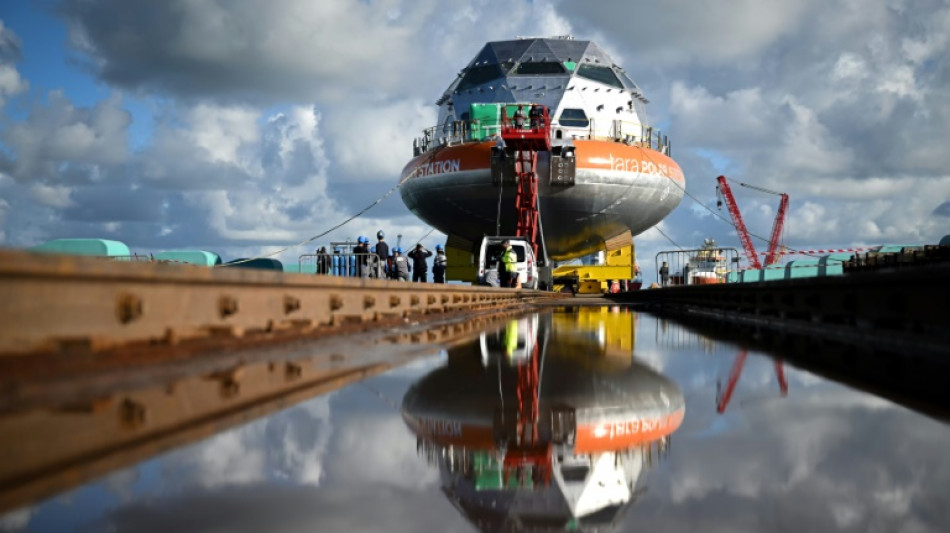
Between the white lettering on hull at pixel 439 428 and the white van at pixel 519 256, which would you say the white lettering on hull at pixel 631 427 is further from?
the white van at pixel 519 256

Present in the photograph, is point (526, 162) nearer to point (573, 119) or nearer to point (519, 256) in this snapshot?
point (573, 119)

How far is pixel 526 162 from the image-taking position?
124ft

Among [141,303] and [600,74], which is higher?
[600,74]

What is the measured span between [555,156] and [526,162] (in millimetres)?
1241

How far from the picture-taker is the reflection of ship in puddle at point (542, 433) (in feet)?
8.67

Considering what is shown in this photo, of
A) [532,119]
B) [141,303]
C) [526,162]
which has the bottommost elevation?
[141,303]

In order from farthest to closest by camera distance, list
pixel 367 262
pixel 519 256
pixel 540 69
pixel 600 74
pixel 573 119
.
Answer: pixel 600 74 → pixel 540 69 → pixel 573 119 → pixel 519 256 → pixel 367 262

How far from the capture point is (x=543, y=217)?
40.4m

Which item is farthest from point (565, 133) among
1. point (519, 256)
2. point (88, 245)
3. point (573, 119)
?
point (88, 245)

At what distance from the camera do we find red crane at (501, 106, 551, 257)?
117 ft

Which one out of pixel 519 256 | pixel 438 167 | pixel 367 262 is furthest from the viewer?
pixel 438 167

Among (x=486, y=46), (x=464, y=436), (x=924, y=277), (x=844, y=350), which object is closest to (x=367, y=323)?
(x=844, y=350)

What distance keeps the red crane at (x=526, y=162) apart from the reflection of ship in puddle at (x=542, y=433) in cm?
2876

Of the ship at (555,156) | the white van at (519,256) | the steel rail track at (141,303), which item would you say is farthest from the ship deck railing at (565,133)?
the steel rail track at (141,303)
